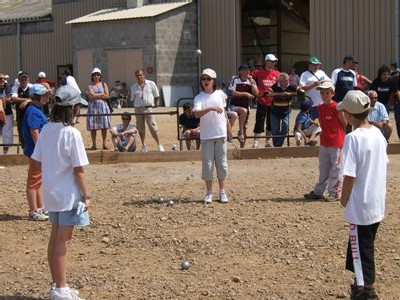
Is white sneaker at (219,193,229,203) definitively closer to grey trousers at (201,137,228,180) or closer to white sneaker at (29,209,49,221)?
grey trousers at (201,137,228,180)

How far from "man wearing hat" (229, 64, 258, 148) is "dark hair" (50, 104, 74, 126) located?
942 cm

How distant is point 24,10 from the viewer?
149 ft

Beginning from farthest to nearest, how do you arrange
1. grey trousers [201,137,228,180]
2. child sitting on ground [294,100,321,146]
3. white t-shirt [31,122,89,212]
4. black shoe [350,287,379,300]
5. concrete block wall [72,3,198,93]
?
concrete block wall [72,3,198,93]
child sitting on ground [294,100,321,146]
grey trousers [201,137,228,180]
white t-shirt [31,122,89,212]
black shoe [350,287,379,300]

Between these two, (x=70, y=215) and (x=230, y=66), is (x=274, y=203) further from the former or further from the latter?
(x=230, y=66)

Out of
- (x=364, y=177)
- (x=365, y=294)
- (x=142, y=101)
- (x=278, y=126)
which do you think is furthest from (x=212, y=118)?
(x=142, y=101)

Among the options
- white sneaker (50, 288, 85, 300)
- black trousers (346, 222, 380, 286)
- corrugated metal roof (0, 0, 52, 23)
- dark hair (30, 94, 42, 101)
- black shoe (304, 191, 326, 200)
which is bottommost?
white sneaker (50, 288, 85, 300)

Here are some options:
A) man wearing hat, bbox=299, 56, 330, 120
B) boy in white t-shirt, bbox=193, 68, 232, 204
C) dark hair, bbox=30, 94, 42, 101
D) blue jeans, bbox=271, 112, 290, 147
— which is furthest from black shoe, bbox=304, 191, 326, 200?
blue jeans, bbox=271, 112, 290, 147

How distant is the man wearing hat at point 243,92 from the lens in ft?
53.1

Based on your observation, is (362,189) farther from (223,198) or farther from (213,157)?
(213,157)

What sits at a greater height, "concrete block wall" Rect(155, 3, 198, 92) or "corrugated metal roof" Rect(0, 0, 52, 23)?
"corrugated metal roof" Rect(0, 0, 52, 23)

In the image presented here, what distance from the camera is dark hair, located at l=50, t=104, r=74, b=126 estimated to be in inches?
270

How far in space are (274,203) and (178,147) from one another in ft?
22.3

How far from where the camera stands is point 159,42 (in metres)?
34.5

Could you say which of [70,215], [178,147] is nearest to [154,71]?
[178,147]
